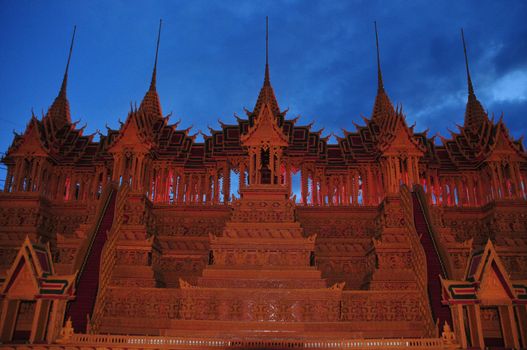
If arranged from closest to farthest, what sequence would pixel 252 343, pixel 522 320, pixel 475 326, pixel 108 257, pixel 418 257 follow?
pixel 252 343, pixel 475 326, pixel 522 320, pixel 418 257, pixel 108 257

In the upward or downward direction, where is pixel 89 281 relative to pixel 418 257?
downward

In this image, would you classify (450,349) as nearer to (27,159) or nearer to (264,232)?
(264,232)

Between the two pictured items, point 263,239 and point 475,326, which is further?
point 263,239

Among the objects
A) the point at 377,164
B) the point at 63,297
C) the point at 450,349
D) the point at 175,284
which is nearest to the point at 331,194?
the point at 377,164

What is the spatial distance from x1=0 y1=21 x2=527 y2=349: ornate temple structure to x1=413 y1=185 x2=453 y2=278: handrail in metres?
0.09

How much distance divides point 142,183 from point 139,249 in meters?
5.13

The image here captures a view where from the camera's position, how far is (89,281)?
16141mm

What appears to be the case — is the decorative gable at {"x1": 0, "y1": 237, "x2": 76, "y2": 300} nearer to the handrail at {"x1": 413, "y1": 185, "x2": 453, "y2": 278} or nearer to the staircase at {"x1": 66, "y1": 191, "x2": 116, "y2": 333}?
the staircase at {"x1": 66, "y1": 191, "x2": 116, "y2": 333}

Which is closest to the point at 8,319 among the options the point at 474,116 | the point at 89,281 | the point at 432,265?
the point at 89,281

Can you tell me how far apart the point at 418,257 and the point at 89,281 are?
12479mm

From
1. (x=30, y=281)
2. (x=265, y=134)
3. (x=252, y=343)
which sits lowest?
(x=252, y=343)

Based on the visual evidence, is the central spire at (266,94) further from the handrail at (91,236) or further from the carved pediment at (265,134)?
the handrail at (91,236)

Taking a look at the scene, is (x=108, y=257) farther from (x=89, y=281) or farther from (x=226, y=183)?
(x=226, y=183)

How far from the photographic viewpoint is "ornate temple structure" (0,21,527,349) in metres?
11.9
